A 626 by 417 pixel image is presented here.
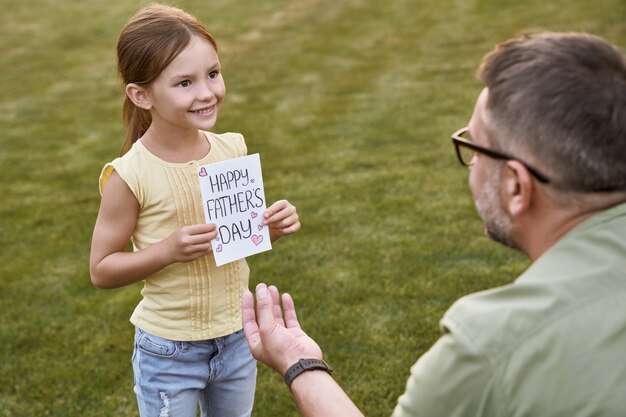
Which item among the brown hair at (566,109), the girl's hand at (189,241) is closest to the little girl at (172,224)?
the girl's hand at (189,241)

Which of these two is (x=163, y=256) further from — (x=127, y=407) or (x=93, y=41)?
(x=93, y=41)

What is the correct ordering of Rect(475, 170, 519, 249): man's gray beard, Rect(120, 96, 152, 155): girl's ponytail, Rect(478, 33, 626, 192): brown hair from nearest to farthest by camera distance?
1. Rect(478, 33, 626, 192): brown hair
2. Rect(475, 170, 519, 249): man's gray beard
3. Rect(120, 96, 152, 155): girl's ponytail

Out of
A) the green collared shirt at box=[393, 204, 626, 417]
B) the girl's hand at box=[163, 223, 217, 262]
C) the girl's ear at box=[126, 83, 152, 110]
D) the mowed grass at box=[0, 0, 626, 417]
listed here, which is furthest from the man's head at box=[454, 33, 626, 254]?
the mowed grass at box=[0, 0, 626, 417]

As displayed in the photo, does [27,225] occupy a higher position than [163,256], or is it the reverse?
[163,256]

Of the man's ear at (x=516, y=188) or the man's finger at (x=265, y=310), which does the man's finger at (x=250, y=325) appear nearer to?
the man's finger at (x=265, y=310)

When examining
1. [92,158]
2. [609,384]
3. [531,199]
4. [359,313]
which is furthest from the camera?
[92,158]

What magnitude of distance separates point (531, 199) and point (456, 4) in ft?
39.0

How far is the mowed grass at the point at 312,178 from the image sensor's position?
468 centimetres

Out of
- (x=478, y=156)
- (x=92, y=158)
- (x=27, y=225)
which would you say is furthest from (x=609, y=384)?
(x=92, y=158)

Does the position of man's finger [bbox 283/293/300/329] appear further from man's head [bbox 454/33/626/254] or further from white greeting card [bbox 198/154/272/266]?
man's head [bbox 454/33/626/254]

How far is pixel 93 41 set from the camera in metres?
12.8

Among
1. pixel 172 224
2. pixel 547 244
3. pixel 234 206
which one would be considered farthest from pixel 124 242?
pixel 547 244

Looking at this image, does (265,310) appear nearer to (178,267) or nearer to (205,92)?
(178,267)

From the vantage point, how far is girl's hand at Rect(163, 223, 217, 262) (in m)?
2.67
